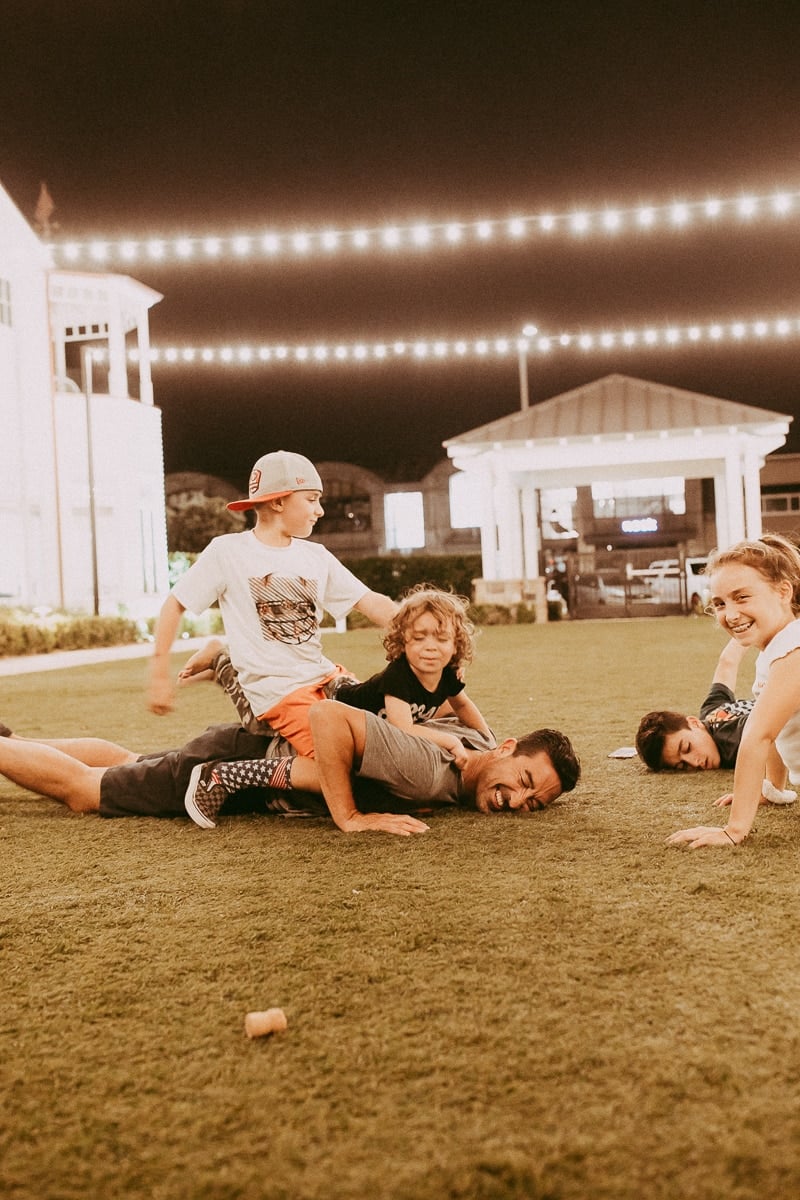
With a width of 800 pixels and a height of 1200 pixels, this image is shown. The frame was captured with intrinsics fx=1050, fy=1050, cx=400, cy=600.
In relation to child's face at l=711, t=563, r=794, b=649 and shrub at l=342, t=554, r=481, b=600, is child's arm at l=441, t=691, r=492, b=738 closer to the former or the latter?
child's face at l=711, t=563, r=794, b=649

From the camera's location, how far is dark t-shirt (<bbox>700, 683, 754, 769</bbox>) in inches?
175

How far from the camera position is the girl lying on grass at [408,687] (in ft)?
12.3

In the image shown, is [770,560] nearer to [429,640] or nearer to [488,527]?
[429,640]

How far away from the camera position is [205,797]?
3.74 metres

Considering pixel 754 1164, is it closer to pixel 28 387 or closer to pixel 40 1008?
pixel 40 1008

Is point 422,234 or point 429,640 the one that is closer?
point 429,640

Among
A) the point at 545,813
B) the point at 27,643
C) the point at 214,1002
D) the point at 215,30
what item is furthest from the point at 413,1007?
the point at 27,643

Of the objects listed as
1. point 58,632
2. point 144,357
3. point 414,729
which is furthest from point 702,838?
point 144,357

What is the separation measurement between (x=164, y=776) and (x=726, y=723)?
2358 millimetres

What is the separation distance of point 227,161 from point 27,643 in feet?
24.4

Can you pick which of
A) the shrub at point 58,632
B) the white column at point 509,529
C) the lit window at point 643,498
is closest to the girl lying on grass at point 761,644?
the shrub at point 58,632

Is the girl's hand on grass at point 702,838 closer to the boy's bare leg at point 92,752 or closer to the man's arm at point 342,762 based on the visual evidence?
the man's arm at point 342,762

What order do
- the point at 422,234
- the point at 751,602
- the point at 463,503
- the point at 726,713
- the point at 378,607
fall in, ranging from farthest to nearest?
the point at 463,503
the point at 422,234
the point at 726,713
the point at 378,607
the point at 751,602

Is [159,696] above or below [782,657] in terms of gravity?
below
